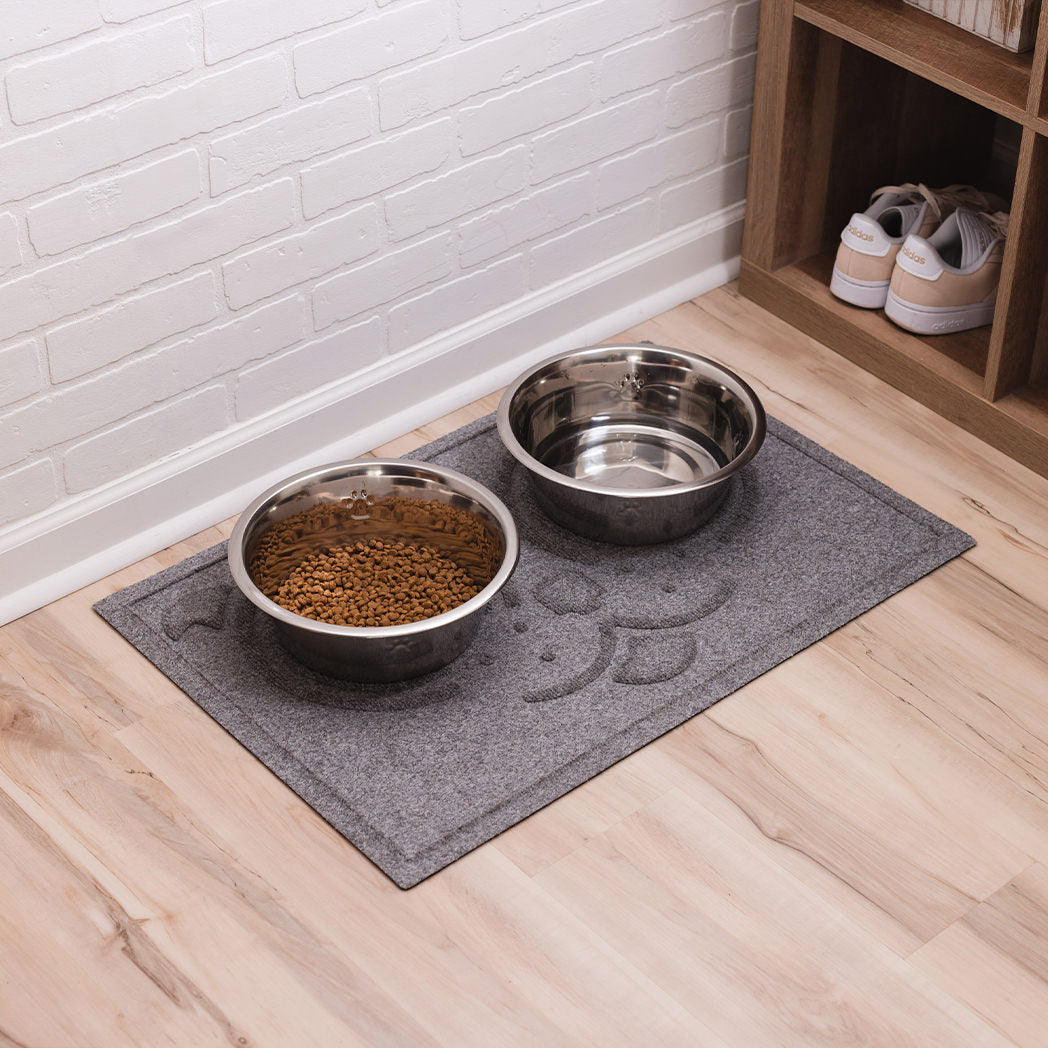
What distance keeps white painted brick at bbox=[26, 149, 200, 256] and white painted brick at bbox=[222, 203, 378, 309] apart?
126 millimetres

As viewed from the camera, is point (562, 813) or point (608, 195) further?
point (608, 195)

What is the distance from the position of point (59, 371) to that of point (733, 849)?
926mm

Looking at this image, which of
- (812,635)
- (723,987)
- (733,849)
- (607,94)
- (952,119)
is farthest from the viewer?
(952,119)

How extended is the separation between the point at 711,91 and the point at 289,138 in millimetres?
730

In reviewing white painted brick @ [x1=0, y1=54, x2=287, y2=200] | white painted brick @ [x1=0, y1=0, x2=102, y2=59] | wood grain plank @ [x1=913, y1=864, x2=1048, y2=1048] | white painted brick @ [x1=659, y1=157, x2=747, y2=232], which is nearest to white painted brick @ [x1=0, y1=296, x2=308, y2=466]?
white painted brick @ [x1=0, y1=54, x2=287, y2=200]

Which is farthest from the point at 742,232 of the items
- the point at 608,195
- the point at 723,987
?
the point at 723,987

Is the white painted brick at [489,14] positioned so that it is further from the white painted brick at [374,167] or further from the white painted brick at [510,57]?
the white painted brick at [374,167]

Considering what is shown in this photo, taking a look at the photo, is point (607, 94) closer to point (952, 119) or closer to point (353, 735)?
point (952, 119)

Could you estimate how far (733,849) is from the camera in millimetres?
1610

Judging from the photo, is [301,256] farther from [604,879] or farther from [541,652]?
[604,879]

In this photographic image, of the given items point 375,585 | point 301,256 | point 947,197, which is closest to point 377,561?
point 375,585

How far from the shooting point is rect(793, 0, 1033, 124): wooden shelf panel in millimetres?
1937

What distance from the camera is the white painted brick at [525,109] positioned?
200 cm

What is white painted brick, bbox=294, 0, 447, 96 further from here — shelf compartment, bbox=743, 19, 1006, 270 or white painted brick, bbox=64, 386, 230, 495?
shelf compartment, bbox=743, 19, 1006, 270
